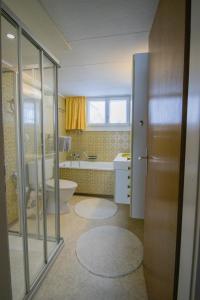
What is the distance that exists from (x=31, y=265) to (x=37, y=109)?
4.78 feet

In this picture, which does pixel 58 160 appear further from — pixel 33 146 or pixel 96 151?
pixel 96 151

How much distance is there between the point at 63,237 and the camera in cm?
204

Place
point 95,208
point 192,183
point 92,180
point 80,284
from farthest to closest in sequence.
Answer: point 92,180 → point 95,208 → point 80,284 → point 192,183

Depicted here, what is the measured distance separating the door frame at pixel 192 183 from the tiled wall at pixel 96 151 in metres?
2.75

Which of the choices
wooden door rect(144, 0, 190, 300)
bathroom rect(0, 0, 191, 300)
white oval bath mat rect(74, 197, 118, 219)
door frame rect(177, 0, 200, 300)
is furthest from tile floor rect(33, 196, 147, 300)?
door frame rect(177, 0, 200, 300)

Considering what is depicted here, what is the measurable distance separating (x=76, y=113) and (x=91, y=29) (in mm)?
2493

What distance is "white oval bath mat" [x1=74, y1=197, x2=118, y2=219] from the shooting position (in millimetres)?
2594

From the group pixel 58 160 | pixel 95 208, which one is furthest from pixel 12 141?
pixel 95 208

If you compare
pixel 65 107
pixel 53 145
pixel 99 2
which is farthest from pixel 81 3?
pixel 65 107

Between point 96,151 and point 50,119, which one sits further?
point 96,151

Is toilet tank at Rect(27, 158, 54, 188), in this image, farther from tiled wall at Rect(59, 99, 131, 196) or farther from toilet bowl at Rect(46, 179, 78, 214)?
tiled wall at Rect(59, 99, 131, 196)

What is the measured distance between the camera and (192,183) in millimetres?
538

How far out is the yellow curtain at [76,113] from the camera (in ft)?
12.9

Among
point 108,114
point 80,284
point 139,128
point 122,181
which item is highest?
point 108,114
